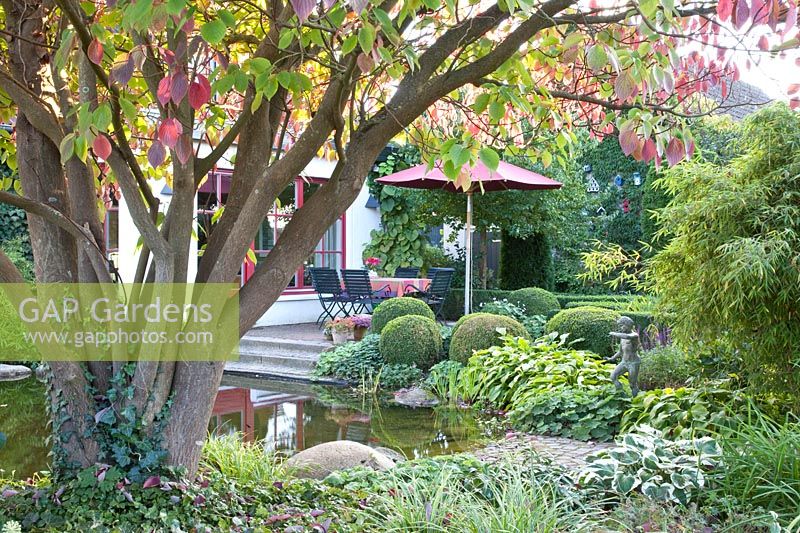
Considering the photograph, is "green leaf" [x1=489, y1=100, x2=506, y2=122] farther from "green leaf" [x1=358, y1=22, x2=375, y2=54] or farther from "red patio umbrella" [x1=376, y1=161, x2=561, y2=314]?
"red patio umbrella" [x1=376, y1=161, x2=561, y2=314]

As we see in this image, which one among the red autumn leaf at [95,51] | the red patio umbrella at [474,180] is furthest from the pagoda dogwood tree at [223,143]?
the red patio umbrella at [474,180]

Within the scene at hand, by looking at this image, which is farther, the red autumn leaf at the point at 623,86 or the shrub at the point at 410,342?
the shrub at the point at 410,342

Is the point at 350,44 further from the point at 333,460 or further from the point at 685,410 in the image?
the point at 685,410

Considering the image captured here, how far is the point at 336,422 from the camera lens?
666 cm

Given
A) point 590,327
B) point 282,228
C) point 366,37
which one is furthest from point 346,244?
point 366,37

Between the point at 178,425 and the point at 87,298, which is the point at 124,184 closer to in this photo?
the point at 87,298

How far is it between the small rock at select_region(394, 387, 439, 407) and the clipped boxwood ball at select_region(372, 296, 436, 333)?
4.36ft

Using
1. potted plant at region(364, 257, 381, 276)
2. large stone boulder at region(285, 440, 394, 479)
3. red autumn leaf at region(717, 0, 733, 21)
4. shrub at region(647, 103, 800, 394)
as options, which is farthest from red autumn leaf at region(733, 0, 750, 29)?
potted plant at region(364, 257, 381, 276)

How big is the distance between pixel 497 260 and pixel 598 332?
7.99 m

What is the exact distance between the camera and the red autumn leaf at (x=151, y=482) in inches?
118

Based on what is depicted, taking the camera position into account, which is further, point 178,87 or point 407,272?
point 407,272

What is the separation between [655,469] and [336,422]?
11.4 ft

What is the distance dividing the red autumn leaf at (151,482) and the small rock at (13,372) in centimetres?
679

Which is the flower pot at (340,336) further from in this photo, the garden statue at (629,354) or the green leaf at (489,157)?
the green leaf at (489,157)
